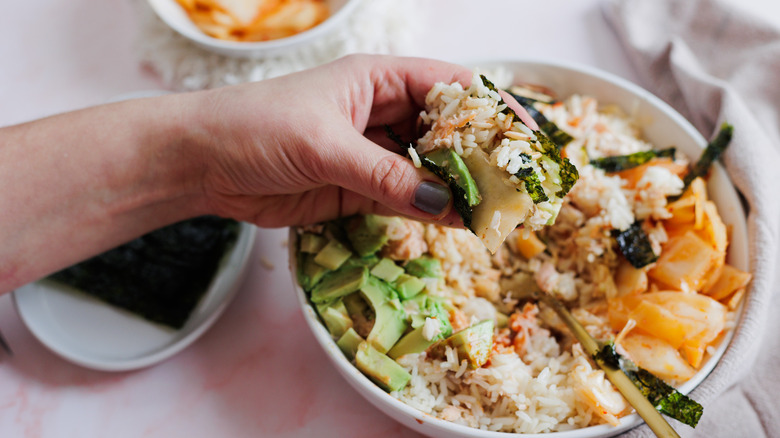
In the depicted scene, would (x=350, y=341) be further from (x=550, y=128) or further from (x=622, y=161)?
(x=622, y=161)

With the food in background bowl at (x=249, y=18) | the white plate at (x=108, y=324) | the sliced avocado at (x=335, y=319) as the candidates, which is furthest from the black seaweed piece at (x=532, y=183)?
the food in background bowl at (x=249, y=18)

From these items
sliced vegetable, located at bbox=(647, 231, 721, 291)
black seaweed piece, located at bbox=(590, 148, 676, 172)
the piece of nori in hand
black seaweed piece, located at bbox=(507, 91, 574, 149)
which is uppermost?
black seaweed piece, located at bbox=(507, 91, 574, 149)

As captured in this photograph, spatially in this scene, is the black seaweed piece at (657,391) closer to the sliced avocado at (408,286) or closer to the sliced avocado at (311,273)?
the sliced avocado at (408,286)

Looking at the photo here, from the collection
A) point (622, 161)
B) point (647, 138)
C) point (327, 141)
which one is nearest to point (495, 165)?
point (327, 141)

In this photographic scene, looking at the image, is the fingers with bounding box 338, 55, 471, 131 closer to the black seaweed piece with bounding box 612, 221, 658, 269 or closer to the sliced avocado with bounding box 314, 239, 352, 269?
the sliced avocado with bounding box 314, 239, 352, 269

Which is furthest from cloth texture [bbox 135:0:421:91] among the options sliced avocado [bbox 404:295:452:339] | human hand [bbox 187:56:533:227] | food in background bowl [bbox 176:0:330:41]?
sliced avocado [bbox 404:295:452:339]

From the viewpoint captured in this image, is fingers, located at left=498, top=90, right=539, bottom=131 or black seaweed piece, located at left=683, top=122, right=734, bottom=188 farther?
black seaweed piece, located at left=683, top=122, right=734, bottom=188
